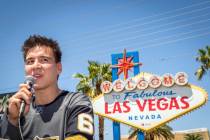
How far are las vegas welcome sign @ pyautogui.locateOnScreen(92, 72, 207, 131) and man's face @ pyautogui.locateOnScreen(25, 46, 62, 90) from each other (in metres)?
16.8

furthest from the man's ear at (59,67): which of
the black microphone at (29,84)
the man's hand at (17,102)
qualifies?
the man's hand at (17,102)

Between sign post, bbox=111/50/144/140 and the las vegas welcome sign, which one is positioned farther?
sign post, bbox=111/50/144/140

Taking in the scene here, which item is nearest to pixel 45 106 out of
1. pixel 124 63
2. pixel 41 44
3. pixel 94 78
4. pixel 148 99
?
pixel 41 44

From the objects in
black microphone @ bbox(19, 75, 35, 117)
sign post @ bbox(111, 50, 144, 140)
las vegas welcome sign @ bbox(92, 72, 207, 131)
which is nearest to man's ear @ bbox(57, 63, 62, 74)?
black microphone @ bbox(19, 75, 35, 117)

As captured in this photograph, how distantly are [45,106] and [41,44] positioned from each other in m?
0.60

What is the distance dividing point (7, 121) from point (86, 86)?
29100 mm

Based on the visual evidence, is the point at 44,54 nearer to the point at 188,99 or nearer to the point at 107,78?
the point at 188,99

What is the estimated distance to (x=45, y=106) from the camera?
330 centimetres

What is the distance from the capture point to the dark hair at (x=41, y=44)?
347 cm

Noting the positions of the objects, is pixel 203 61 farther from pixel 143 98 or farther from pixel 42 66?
pixel 42 66

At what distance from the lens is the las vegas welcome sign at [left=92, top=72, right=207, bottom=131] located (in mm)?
19906

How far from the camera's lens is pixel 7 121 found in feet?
9.71

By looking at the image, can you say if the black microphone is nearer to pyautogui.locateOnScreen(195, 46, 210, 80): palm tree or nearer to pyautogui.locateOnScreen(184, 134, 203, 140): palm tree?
pyautogui.locateOnScreen(195, 46, 210, 80): palm tree

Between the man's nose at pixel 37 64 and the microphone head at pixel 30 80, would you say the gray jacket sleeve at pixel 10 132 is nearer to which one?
the microphone head at pixel 30 80
